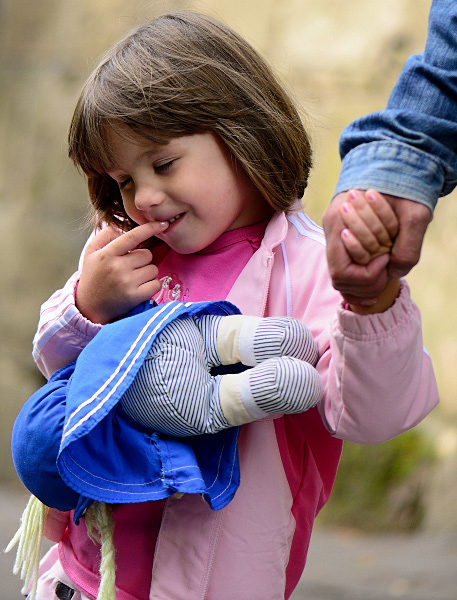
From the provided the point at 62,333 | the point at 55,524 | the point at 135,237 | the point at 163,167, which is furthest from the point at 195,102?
the point at 55,524

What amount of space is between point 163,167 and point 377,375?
61 cm

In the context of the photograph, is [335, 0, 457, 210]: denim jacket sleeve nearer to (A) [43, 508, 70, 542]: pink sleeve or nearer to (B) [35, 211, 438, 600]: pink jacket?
(B) [35, 211, 438, 600]: pink jacket

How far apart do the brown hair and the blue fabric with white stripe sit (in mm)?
351

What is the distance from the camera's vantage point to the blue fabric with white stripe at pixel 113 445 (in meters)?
1.48

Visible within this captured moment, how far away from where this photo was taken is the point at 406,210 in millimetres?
1238

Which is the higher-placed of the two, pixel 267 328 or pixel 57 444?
pixel 267 328

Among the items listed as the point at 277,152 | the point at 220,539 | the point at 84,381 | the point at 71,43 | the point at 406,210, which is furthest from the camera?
the point at 71,43

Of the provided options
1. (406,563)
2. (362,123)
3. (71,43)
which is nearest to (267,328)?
A: (362,123)

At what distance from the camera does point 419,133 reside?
1.26m

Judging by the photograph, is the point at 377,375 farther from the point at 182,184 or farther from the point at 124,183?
the point at 124,183

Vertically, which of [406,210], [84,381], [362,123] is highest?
[362,123]

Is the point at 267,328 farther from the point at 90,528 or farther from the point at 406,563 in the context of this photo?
the point at 406,563

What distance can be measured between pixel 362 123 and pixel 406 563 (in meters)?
3.37

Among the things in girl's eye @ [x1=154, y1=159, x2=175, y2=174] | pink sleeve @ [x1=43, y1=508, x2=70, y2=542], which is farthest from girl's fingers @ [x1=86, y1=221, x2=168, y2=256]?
pink sleeve @ [x1=43, y1=508, x2=70, y2=542]
